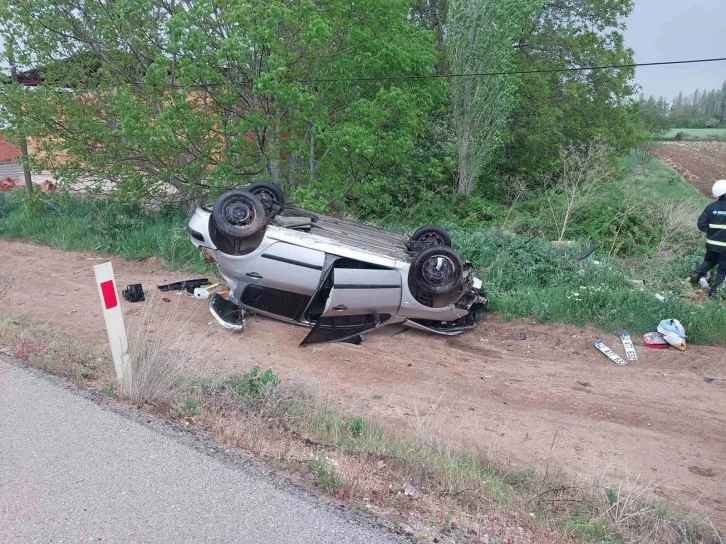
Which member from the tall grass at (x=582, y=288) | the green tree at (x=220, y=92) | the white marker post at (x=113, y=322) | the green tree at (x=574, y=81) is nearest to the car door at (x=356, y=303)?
the tall grass at (x=582, y=288)

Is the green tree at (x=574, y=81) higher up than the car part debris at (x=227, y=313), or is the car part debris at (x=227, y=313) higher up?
the green tree at (x=574, y=81)

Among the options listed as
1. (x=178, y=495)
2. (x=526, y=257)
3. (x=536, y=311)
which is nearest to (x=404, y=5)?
(x=526, y=257)

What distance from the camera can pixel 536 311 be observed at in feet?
31.0

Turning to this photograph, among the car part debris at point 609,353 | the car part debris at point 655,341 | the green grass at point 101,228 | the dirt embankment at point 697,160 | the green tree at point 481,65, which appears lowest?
the dirt embankment at point 697,160

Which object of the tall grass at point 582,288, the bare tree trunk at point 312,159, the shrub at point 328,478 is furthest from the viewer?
the bare tree trunk at point 312,159

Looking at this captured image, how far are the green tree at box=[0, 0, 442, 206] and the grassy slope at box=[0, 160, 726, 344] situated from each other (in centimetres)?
115

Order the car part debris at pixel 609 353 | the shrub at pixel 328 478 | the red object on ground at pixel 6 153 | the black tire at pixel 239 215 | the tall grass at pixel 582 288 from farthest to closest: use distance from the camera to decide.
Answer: the red object on ground at pixel 6 153, the tall grass at pixel 582 288, the car part debris at pixel 609 353, the black tire at pixel 239 215, the shrub at pixel 328 478

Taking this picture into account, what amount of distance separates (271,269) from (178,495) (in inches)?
190

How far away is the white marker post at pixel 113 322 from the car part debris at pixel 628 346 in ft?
21.4

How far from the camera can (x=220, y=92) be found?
12.4 m

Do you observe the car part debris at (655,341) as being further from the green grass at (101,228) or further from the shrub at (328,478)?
the green grass at (101,228)

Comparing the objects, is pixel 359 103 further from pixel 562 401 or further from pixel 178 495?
pixel 178 495

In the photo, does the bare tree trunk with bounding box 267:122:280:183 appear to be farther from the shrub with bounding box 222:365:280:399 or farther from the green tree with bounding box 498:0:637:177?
the green tree with bounding box 498:0:637:177

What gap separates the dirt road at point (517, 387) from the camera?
19.8 feet
